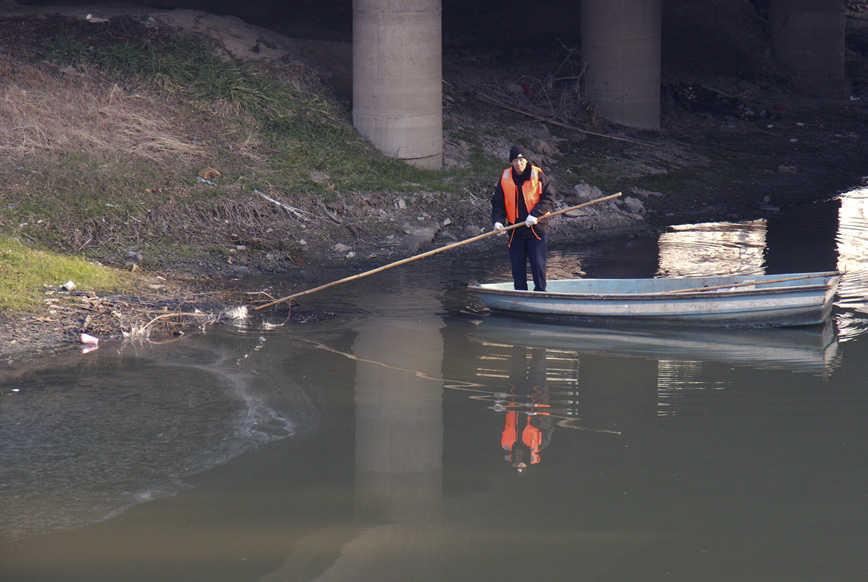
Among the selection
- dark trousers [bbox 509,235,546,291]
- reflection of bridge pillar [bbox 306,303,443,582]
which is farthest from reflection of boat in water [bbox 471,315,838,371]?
reflection of bridge pillar [bbox 306,303,443,582]

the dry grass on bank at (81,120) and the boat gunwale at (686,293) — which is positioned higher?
the dry grass on bank at (81,120)

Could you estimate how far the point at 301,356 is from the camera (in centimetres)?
904

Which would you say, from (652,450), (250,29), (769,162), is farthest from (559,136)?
(652,450)

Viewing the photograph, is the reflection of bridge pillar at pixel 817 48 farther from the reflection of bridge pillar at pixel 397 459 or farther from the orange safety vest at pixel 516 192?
the reflection of bridge pillar at pixel 397 459

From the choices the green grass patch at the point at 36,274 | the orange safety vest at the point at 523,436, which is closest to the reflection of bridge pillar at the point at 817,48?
the green grass patch at the point at 36,274

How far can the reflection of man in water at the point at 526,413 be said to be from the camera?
272 inches

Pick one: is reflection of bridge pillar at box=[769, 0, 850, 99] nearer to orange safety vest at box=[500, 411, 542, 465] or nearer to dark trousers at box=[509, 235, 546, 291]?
dark trousers at box=[509, 235, 546, 291]

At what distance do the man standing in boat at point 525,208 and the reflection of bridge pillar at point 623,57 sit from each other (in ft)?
32.6

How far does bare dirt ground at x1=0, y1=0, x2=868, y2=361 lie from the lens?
11.3m

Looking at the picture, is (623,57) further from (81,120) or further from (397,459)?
(397,459)

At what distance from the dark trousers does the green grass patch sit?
15.1ft

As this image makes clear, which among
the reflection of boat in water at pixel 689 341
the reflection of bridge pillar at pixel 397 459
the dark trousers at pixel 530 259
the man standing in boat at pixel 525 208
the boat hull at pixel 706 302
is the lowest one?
the reflection of bridge pillar at pixel 397 459

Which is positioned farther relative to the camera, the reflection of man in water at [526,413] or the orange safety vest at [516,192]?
the orange safety vest at [516,192]

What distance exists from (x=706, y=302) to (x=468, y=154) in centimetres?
743
